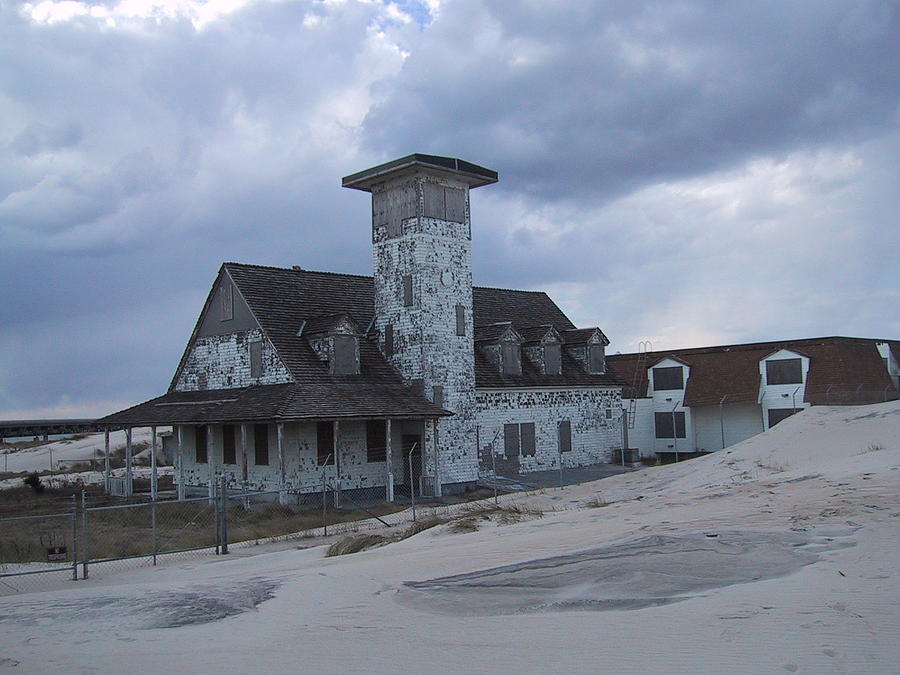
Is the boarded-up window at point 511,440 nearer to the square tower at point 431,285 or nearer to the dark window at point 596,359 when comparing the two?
the square tower at point 431,285

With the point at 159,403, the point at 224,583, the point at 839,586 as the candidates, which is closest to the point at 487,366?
the point at 159,403

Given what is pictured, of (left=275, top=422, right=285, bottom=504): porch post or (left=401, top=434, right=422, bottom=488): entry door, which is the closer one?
(left=275, top=422, right=285, bottom=504): porch post

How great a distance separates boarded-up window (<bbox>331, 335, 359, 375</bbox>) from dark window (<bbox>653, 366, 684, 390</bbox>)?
1857 cm

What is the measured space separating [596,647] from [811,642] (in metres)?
1.99

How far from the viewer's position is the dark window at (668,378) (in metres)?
42.1

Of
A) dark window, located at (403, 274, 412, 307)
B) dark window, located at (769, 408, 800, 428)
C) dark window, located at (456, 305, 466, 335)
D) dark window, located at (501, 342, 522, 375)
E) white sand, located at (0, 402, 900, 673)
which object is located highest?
dark window, located at (403, 274, 412, 307)

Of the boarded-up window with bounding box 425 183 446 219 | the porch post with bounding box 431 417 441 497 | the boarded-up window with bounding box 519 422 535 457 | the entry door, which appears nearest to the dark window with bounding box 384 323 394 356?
the entry door

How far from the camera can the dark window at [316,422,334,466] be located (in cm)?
2825

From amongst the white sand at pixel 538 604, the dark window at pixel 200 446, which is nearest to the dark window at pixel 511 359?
the dark window at pixel 200 446

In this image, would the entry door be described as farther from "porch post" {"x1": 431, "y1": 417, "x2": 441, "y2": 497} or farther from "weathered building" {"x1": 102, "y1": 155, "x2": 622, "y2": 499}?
"porch post" {"x1": 431, "y1": 417, "x2": 441, "y2": 497}

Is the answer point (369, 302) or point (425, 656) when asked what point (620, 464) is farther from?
point (425, 656)

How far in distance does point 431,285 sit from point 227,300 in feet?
24.5

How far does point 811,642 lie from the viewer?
834 cm

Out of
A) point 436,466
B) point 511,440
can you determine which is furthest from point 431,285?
point 511,440
